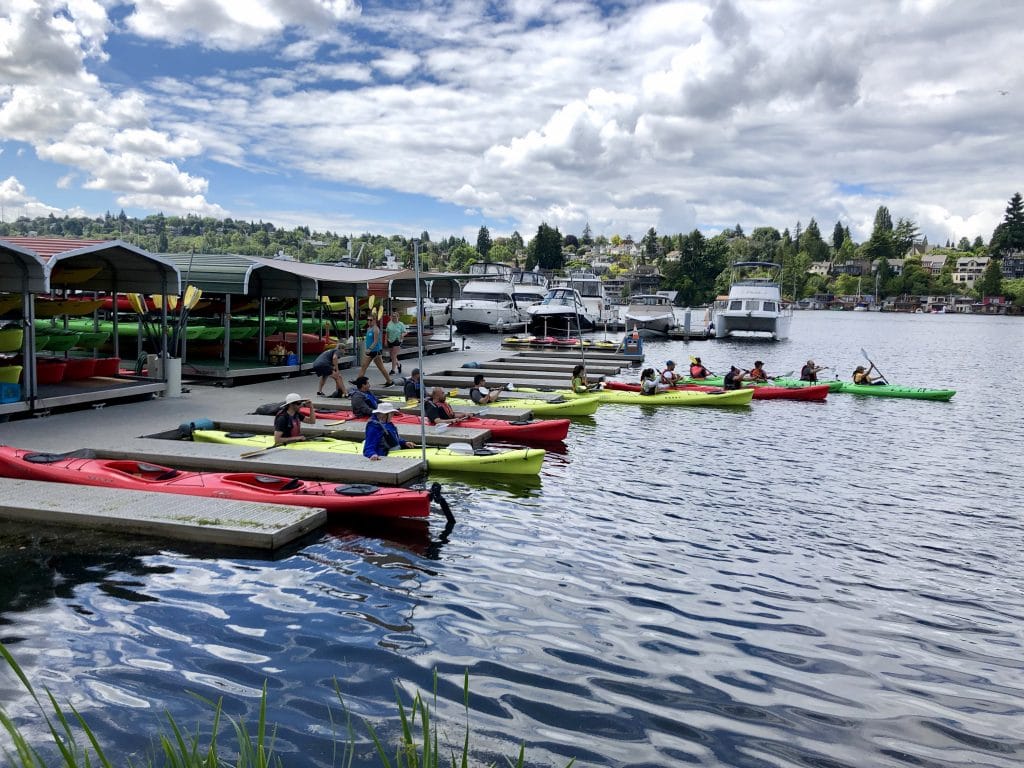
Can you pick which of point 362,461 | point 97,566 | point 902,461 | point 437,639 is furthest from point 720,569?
point 902,461

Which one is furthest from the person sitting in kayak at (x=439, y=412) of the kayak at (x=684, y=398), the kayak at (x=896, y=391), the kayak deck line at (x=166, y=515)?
the kayak at (x=896, y=391)

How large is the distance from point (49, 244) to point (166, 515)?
925 centimetres

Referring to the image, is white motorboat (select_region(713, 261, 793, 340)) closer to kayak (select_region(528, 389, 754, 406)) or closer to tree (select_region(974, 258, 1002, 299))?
kayak (select_region(528, 389, 754, 406))

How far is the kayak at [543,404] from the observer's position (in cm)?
2002

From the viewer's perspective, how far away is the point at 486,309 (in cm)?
5269

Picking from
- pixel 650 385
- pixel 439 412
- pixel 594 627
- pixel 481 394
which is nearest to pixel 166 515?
pixel 594 627

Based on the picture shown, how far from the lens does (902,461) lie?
17062 mm

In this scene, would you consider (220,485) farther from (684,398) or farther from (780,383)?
(780,383)

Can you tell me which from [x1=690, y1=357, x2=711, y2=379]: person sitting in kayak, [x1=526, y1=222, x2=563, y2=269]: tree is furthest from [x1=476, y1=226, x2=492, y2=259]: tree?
[x1=690, y1=357, x2=711, y2=379]: person sitting in kayak

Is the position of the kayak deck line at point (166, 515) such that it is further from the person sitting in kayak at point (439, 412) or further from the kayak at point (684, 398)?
the kayak at point (684, 398)

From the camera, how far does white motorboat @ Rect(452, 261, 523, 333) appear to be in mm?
52625

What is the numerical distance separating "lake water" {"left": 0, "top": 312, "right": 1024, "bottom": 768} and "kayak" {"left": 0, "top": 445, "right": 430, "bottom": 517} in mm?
466

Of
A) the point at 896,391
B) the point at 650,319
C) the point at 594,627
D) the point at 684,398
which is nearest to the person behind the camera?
the point at 594,627

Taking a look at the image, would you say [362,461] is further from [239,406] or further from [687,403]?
[687,403]
